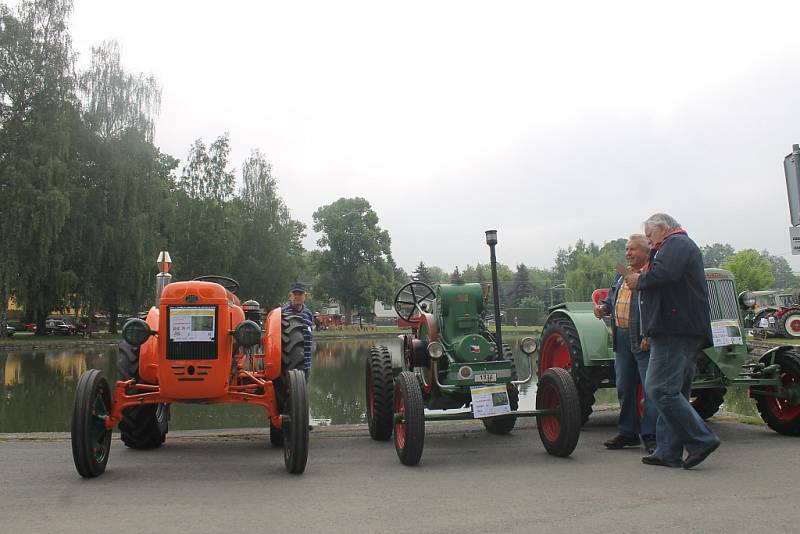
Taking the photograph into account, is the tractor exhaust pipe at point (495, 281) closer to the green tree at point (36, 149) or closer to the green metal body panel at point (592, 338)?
the green metal body panel at point (592, 338)

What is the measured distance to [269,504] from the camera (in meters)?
4.10

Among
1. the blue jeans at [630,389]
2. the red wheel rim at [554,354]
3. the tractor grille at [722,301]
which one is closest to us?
the blue jeans at [630,389]

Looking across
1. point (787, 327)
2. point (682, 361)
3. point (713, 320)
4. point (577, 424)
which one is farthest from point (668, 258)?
point (787, 327)

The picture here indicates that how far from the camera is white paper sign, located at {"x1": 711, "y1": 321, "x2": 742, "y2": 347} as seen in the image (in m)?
6.51

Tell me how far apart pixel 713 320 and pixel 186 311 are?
4957 millimetres

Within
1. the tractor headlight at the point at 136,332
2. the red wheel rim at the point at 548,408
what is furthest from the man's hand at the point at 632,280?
the tractor headlight at the point at 136,332

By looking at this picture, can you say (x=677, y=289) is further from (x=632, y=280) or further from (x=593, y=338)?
(x=593, y=338)

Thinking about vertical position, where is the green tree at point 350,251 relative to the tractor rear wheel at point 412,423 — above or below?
above

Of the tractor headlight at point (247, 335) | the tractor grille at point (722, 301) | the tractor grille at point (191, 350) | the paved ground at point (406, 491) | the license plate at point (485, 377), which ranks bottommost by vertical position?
the paved ground at point (406, 491)

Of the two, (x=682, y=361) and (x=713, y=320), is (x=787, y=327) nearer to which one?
(x=713, y=320)

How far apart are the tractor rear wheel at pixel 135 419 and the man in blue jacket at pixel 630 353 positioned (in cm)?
403

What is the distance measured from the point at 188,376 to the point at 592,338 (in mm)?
3944

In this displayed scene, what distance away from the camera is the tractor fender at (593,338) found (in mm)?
6800

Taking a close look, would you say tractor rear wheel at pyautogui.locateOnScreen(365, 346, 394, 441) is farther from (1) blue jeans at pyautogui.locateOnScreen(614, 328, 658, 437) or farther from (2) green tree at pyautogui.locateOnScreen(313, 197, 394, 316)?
(2) green tree at pyautogui.locateOnScreen(313, 197, 394, 316)
